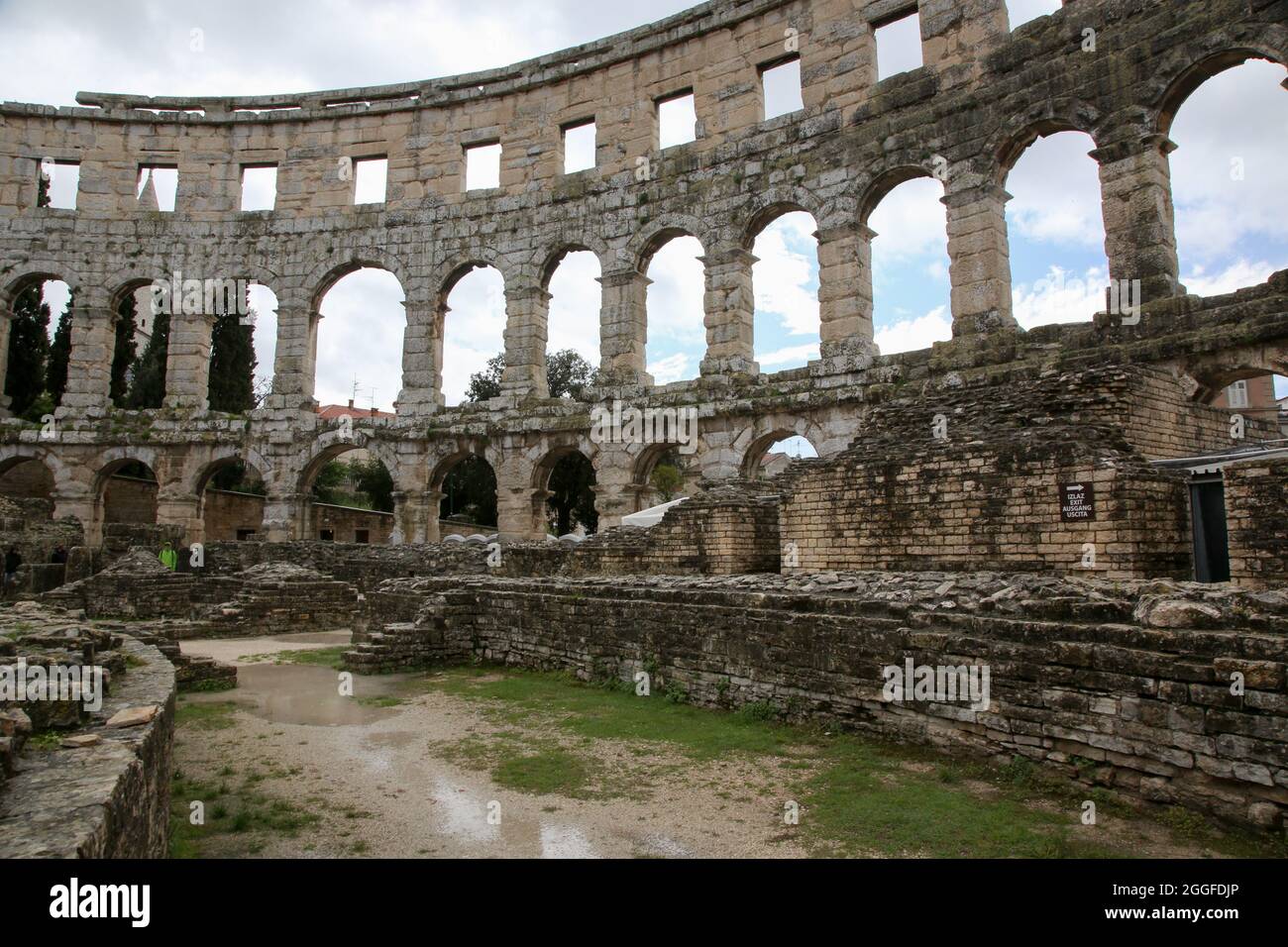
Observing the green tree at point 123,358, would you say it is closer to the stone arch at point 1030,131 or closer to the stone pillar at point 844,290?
the stone pillar at point 844,290

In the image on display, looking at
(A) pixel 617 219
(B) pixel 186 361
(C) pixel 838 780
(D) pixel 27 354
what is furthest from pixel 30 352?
(C) pixel 838 780

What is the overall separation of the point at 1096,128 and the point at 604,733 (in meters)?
13.9

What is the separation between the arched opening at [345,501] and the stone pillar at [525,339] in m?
4.91

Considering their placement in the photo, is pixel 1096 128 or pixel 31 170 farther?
pixel 31 170

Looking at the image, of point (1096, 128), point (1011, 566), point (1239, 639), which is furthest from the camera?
point (1096, 128)

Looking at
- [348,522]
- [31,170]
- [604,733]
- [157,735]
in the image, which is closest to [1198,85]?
[604,733]

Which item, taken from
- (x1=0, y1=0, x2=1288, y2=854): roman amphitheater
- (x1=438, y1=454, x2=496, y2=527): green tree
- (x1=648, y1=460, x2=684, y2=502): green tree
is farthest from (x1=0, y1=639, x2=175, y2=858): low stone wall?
(x1=438, y1=454, x2=496, y2=527): green tree

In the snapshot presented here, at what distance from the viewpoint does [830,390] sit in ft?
55.8

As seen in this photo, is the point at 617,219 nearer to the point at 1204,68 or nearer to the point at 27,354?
the point at 1204,68

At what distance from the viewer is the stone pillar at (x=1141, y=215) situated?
1344cm

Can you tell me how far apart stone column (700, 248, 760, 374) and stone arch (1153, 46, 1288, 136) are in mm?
8377

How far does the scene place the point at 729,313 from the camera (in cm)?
1906

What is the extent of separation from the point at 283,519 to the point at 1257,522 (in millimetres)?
22783

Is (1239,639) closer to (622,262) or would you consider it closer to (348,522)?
(622,262)
